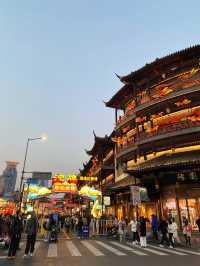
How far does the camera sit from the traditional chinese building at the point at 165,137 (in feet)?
68.8

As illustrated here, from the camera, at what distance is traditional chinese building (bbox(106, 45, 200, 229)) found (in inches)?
826

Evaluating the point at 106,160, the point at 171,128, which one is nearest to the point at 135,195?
the point at 171,128

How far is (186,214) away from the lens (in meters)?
20.7

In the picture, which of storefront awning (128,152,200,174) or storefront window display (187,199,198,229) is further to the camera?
storefront window display (187,199,198,229)

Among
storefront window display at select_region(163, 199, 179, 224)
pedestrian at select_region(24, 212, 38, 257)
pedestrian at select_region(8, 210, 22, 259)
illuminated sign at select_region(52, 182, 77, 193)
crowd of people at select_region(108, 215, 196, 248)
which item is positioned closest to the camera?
pedestrian at select_region(8, 210, 22, 259)

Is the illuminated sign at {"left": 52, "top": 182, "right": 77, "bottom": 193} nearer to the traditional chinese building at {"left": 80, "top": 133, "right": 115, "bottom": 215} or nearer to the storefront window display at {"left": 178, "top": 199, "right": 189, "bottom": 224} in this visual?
the traditional chinese building at {"left": 80, "top": 133, "right": 115, "bottom": 215}

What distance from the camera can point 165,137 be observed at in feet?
82.2

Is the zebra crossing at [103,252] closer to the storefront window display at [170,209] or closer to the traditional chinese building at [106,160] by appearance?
the storefront window display at [170,209]

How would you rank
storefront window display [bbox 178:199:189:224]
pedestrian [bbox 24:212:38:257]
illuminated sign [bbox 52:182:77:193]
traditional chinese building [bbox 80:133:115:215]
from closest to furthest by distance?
1. pedestrian [bbox 24:212:38:257]
2. storefront window display [bbox 178:199:189:224]
3. illuminated sign [bbox 52:182:77:193]
4. traditional chinese building [bbox 80:133:115:215]

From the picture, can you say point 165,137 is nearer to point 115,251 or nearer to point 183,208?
point 183,208

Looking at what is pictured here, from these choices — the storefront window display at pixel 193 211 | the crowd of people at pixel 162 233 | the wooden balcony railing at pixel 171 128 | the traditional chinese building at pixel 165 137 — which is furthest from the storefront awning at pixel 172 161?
the crowd of people at pixel 162 233

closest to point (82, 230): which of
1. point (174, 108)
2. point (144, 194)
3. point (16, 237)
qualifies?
point (144, 194)

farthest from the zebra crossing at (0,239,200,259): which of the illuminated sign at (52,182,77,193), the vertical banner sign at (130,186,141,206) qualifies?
the illuminated sign at (52,182,77,193)

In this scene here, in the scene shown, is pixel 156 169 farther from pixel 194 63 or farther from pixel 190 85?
pixel 194 63
